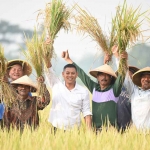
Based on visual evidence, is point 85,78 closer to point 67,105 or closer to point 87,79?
point 87,79

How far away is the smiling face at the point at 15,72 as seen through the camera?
198 inches

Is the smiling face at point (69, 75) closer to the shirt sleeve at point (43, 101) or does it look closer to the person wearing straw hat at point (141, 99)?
the shirt sleeve at point (43, 101)

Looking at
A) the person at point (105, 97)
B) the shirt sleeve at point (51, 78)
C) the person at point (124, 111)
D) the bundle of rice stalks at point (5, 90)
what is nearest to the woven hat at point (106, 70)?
the person at point (105, 97)

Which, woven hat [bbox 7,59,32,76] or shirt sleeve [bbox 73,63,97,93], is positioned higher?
woven hat [bbox 7,59,32,76]

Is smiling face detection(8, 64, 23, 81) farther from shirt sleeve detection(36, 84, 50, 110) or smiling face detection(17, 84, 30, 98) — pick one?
shirt sleeve detection(36, 84, 50, 110)

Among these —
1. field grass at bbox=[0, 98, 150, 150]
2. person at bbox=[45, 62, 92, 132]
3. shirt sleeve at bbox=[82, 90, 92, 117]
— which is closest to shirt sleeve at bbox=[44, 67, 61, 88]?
person at bbox=[45, 62, 92, 132]

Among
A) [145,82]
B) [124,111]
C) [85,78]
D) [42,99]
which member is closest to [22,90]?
[42,99]

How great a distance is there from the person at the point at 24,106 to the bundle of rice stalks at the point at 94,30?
0.91 m

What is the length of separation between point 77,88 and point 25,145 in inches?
46.8

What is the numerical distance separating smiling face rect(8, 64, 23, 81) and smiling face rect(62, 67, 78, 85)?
0.66 metres

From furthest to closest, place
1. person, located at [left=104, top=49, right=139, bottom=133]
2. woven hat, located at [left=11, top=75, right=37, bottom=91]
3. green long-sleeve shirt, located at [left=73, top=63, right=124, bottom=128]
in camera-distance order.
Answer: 1. person, located at [left=104, top=49, right=139, bottom=133]
2. green long-sleeve shirt, located at [left=73, top=63, right=124, bottom=128]
3. woven hat, located at [left=11, top=75, right=37, bottom=91]

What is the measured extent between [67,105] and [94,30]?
1072mm

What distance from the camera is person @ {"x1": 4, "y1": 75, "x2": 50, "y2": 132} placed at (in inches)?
185

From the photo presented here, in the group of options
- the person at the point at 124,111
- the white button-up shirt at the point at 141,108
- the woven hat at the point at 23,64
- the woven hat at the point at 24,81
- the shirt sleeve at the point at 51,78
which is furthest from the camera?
the woven hat at the point at 23,64
